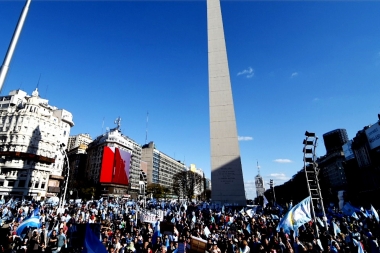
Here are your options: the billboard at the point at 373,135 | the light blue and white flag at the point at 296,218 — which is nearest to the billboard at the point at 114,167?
the light blue and white flag at the point at 296,218

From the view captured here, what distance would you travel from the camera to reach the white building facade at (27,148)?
5434cm

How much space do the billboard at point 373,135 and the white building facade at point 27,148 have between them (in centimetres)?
7813

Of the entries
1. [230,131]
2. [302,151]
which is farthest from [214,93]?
[302,151]

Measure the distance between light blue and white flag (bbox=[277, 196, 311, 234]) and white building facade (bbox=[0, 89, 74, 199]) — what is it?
52466 millimetres

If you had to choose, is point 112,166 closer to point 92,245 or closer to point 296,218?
point 296,218

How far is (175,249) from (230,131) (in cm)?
2383

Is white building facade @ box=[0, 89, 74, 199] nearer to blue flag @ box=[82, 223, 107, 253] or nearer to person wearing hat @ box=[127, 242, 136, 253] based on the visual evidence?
person wearing hat @ box=[127, 242, 136, 253]

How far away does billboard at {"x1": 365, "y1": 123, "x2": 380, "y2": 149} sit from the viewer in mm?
61031

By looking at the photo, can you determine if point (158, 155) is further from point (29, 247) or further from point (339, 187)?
point (29, 247)

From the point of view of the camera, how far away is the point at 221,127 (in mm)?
32719

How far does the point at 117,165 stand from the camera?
81062mm

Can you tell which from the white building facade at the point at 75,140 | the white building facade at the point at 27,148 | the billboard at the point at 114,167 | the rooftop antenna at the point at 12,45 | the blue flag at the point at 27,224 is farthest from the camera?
the white building facade at the point at 75,140

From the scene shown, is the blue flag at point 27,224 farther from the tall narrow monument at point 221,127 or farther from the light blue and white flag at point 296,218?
A: the tall narrow monument at point 221,127

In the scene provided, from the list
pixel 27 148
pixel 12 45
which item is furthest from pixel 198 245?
pixel 27 148
